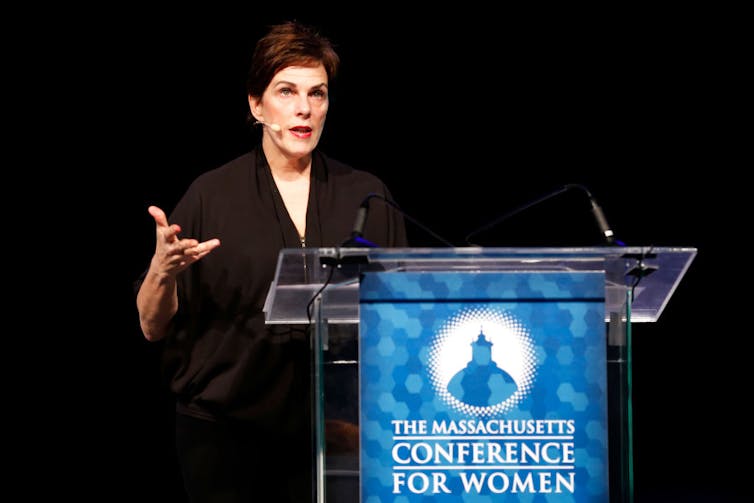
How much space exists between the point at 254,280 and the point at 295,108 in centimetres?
48

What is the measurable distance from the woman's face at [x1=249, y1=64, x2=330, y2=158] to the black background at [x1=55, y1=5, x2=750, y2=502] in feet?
3.47

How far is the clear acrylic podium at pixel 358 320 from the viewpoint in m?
1.83

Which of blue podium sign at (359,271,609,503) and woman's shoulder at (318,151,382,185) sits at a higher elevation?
woman's shoulder at (318,151,382,185)

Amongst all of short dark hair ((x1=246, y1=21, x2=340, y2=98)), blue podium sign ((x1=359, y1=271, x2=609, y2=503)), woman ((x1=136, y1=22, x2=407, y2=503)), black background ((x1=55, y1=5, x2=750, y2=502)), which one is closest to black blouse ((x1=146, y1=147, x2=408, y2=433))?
woman ((x1=136, y1=22, x2=407, y2=503))

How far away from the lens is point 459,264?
1.88 m

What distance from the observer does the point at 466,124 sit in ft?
13.1

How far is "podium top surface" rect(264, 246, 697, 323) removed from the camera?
1852 mm

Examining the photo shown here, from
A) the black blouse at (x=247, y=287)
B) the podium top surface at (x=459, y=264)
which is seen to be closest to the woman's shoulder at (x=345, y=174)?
the black blouse at (x=247, y=287)

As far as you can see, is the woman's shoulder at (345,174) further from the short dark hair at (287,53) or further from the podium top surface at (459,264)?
the podium top surface at (459,264)

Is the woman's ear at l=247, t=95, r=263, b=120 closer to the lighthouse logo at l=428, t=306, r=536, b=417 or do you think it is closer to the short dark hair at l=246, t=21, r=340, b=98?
the short dark hair at l=246, t=21, r=340, b=98

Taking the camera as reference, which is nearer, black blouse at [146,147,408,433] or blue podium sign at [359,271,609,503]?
blue podium sign at [359,271,609,503]

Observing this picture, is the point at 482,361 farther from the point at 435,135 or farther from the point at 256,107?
the point at 435,135

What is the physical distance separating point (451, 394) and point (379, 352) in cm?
14

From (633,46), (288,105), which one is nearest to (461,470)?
(288,105)
